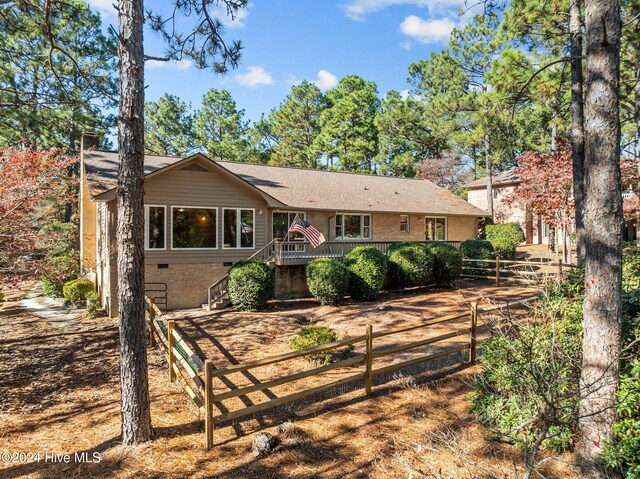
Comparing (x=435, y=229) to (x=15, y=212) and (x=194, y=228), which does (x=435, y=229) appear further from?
(x=15, y=212)

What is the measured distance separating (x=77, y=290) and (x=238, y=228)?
6.65 metres

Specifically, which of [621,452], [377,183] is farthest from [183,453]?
[377,183]

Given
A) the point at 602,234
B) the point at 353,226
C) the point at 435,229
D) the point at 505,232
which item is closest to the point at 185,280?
the point at 353,226

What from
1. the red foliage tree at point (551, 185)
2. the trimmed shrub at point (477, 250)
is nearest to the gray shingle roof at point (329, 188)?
the trimmed shrub at point (477, 250)

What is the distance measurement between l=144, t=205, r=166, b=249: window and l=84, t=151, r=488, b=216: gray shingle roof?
1.86 metres

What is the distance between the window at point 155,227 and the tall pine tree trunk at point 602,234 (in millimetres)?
13021

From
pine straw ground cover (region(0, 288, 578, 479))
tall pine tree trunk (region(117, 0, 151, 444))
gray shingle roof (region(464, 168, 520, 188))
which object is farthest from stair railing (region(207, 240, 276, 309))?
gray shingle roof (region(464, 168, 520, 188))

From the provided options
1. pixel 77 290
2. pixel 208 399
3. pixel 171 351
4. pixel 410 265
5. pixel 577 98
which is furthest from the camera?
pixel 410 265

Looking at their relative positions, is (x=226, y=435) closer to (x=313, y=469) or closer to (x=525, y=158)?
(x=313, y=469)

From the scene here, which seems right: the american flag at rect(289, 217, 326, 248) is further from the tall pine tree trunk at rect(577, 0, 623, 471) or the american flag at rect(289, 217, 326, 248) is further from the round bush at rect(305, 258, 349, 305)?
the tall pine tree trunk at rect(577, 0, 623, 471)

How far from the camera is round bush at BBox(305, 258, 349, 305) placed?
530 inches

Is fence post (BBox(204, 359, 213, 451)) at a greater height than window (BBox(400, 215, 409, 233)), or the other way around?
window (BBox(400, 215, 409, 233))

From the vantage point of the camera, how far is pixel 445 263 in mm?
16328

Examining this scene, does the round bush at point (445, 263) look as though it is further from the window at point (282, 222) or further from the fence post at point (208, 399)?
the fence post at point (208, 399)
